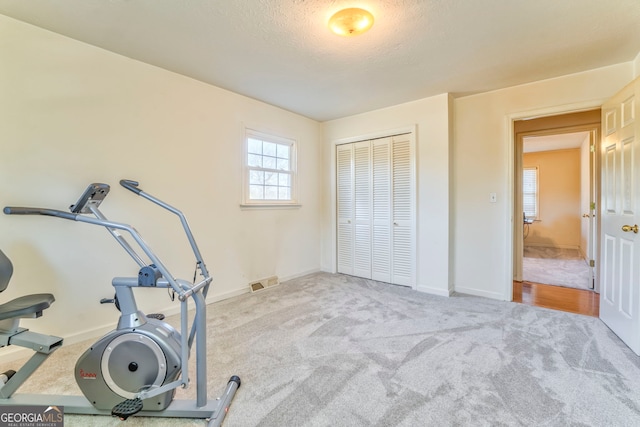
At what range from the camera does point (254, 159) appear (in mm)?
3668

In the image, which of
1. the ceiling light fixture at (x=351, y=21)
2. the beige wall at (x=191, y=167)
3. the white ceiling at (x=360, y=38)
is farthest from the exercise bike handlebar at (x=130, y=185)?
the ceiling light fixture at (x=351, y=21)

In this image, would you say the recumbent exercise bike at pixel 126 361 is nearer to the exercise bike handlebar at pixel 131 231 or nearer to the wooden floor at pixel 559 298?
the exercise bike handlebar at pixel 131 231

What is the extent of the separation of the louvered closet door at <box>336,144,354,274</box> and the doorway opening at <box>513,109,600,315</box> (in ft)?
7.28

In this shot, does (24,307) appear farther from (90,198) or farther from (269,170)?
(269,170)

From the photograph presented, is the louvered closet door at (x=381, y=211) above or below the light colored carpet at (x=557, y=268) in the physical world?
above

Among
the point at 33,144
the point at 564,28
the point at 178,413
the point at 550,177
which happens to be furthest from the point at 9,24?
the point at 550,177

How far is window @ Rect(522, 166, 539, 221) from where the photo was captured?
276 inches

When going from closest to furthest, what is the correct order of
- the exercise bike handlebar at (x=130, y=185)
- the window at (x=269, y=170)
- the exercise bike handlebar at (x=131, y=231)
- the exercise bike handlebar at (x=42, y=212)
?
the exercise bike handlebar at (x=131, y=231) → the exercise bike handlebar at (x=42, y=212) → the exercise bike handlebar at (x=130, y=185) → the window at (x=269, y=170)

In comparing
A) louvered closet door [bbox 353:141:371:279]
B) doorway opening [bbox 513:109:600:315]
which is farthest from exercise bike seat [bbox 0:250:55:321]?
doorway opening [bbox 513:109:600:315]

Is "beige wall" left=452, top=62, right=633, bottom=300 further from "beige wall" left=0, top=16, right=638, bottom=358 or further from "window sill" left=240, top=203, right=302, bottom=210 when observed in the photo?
"window sill" left=240, top=203, right=302, bottom=210

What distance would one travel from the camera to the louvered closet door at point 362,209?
4.12 meters

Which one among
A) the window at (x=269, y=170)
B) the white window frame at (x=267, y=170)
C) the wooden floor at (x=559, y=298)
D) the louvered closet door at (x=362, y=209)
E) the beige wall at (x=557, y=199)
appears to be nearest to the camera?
the wooden floor at (x=559, y=298)

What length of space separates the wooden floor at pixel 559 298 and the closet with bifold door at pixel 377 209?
1332 millimetres

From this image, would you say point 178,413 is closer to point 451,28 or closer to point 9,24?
point 9,24
